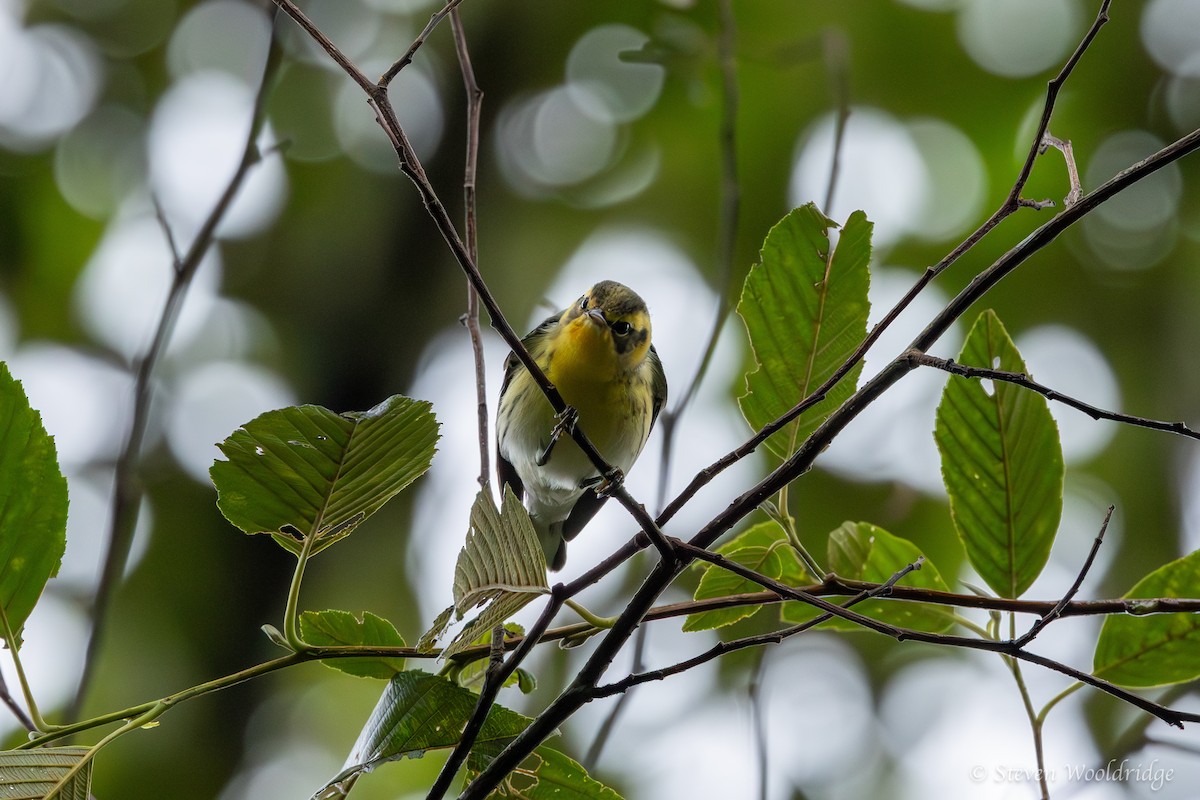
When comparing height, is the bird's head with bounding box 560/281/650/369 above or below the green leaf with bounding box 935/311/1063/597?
above

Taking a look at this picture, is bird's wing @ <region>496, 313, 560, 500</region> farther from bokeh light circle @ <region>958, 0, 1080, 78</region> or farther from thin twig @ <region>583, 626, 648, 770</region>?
bokeh light circle @ <region>958, 0, 1080, 78</region>

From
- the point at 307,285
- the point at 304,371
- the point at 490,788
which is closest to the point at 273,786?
the point at 304,371

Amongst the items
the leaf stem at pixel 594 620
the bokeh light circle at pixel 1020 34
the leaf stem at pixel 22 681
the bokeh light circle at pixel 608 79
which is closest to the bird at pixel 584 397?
the leaf stem at pixel 594 620

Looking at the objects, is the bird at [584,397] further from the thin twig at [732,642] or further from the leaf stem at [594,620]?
the thin twig at [732,642]

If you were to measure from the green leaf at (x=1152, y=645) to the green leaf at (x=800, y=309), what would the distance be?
51cm

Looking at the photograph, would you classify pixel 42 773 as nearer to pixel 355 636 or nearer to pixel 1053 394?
pixel 355 636

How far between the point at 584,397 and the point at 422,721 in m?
1.73

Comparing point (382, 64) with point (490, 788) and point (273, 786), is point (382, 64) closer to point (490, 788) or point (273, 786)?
point (273, 786)

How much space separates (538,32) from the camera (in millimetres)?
5301

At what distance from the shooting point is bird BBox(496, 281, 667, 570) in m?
3.01

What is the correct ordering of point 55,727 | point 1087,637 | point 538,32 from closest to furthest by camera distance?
1. point 55,727
2. point 1087,637
3. point 538,32

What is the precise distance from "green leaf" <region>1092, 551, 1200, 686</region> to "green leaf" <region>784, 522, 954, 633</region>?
23 cm

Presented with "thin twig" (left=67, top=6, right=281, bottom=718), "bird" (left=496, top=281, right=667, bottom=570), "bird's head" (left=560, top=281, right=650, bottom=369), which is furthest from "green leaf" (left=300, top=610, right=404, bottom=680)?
"bird's head" (left=560, top=281, right=650, bottom=369)

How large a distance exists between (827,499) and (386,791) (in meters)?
2.29
